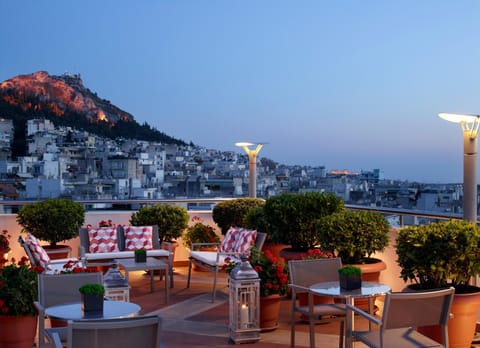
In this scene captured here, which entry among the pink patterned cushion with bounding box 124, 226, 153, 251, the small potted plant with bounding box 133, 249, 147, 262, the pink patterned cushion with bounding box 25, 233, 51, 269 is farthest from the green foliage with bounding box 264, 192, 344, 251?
the pink patterned cushion with bounding box 25, 233, 51, 269

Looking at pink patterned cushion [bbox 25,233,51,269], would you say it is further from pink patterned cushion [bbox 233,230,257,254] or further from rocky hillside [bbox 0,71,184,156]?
rocky hillside [bbox 0,71,184,156]

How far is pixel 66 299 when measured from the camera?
4418 mm

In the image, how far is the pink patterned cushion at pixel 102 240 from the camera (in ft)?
28.8

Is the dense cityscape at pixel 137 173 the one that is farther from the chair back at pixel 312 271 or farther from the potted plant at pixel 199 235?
the chair back at pixel 312 271

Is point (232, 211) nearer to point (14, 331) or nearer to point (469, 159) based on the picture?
point (469, 159)

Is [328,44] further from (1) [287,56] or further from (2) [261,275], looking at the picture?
(2) [261,275]

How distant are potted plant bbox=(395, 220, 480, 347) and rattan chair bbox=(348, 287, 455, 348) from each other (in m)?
1.07

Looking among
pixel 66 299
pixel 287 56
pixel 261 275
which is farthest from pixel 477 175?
pixel 287 56

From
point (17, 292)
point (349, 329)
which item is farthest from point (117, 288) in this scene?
point (349, 329)

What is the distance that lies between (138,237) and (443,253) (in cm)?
505

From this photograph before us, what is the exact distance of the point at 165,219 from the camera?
953 centimetres

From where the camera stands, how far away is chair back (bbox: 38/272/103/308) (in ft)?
14.4

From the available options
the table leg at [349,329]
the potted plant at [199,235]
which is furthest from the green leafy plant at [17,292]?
the potted plant at [199,235]

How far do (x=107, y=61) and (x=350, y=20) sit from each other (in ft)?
44.2
